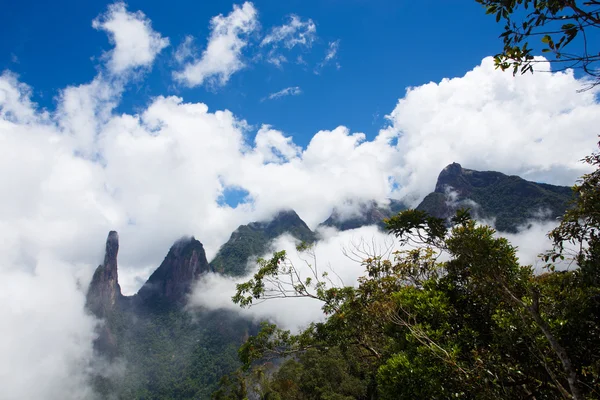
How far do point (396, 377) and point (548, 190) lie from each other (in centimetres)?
11772

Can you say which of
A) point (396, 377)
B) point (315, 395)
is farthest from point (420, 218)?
point (315, 395)

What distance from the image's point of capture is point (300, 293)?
448 inches

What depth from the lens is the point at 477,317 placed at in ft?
24.2

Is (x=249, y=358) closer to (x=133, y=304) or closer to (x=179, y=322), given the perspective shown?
(x=179, y=322)

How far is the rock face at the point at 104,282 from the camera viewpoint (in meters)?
109

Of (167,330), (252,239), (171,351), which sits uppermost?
(252,239)

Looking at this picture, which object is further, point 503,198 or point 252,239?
point 252,239

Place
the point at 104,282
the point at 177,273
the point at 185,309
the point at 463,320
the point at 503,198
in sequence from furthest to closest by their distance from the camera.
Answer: the point at 177,273, the point at 185,309, the point at 104,282, the point at 503,198, the point at 463,320

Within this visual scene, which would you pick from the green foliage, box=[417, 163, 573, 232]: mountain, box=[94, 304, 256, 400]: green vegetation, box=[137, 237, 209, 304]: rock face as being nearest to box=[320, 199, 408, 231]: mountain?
box=[417, 163, 573, 232]: mountain

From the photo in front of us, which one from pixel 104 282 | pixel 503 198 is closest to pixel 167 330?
pixel 104 282

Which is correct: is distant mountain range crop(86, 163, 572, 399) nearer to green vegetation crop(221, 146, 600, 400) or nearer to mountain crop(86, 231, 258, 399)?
mountain crop(86, 231, 258, 399)

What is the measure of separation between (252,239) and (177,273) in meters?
42.3

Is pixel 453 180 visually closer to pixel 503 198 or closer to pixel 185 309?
pixel 503 198

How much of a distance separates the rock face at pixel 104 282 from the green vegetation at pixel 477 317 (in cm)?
12029
